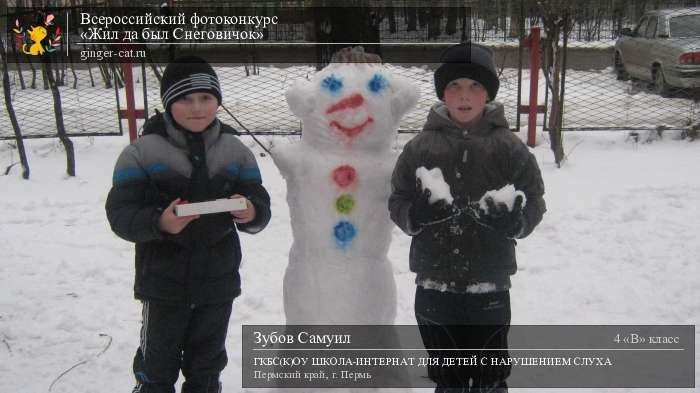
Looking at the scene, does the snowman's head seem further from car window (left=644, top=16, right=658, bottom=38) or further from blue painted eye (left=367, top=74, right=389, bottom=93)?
car window (left=644, top=16, right=658, bottom=38)

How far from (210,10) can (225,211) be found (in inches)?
224

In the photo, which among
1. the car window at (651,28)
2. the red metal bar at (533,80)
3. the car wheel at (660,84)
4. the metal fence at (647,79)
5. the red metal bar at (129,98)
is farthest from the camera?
the car window at (651,28)

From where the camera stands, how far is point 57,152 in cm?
678

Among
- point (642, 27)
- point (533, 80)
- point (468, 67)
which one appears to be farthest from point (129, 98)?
point (642, 27)

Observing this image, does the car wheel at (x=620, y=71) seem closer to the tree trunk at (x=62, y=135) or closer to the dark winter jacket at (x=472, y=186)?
the tree trunk at (x=62, y=135)

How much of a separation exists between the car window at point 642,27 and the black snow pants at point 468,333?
10.0 m

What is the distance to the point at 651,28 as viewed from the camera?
10445mm

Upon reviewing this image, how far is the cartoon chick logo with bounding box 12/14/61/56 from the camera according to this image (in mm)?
6160

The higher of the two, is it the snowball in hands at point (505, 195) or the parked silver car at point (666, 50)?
the parked silver car at point (666, 50)

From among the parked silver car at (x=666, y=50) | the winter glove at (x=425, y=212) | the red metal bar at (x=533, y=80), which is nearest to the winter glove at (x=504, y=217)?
the winter glove at (x=425, y=212)

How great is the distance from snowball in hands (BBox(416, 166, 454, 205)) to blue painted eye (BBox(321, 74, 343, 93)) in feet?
1.79

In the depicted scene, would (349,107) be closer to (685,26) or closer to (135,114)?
(135,114)

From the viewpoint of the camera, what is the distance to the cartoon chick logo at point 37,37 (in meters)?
6.16

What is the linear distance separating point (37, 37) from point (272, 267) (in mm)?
3825
